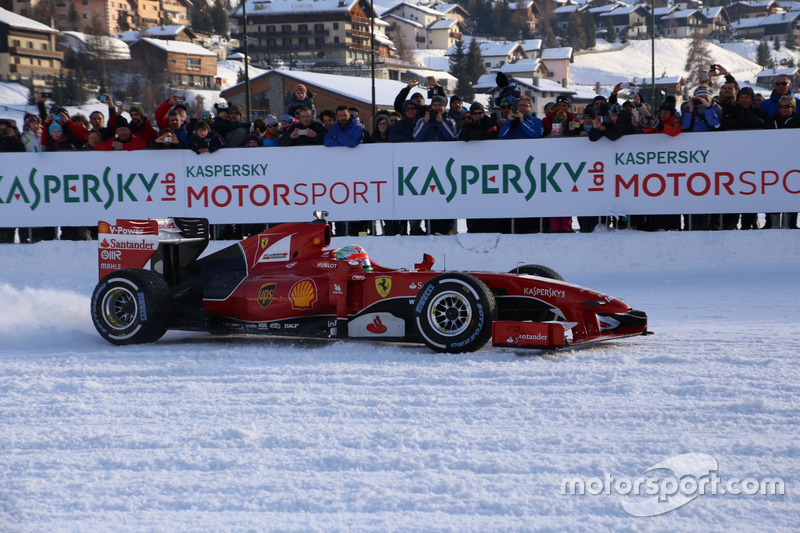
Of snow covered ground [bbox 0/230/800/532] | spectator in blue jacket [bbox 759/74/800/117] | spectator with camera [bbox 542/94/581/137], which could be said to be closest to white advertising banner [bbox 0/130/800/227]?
spectator with camera [bbox 542/94/581/137]

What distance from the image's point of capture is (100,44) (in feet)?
232

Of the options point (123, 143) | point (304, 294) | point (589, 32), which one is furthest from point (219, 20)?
point (304, 294)

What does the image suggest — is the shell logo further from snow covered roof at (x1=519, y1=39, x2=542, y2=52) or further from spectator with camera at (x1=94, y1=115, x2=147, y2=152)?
snow covered roof at (x1=519, y1=39, x2=542, y2=52)

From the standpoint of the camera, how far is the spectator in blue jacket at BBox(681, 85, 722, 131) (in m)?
10.9

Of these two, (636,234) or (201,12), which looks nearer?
(636,234)

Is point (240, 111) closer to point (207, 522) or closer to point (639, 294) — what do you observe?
point (639, 294)

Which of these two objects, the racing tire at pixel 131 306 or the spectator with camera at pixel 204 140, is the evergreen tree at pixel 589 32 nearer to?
A: the spectator with camera at pixel 204 140

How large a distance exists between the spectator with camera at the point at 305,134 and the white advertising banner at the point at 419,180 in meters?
0.16

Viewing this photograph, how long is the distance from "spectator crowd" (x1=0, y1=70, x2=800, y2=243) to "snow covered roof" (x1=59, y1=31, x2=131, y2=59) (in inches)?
2409

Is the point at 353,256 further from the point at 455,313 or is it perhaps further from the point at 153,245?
the point at 153,245

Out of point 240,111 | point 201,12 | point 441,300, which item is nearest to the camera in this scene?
point 441,300

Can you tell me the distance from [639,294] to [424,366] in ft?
13.4

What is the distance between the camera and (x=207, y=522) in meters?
3.52

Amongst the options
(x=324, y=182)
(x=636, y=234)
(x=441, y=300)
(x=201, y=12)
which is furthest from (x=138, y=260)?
(x=201, y=12)
